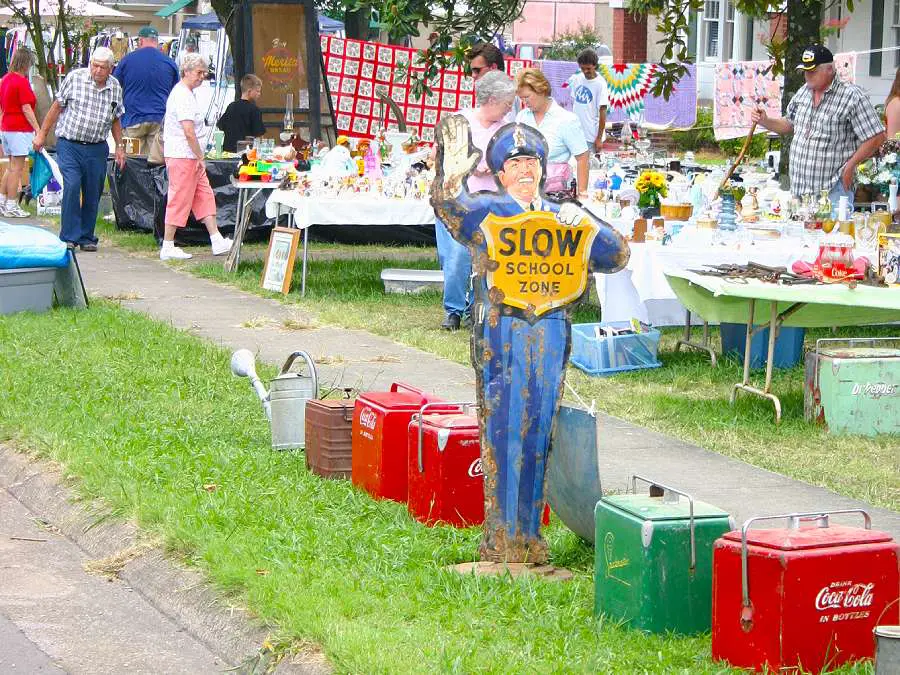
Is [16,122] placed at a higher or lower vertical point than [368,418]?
higher

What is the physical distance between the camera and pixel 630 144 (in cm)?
1655

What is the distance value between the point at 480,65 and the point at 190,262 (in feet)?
16.1

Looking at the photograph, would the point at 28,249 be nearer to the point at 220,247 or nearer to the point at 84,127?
the point at 84,127

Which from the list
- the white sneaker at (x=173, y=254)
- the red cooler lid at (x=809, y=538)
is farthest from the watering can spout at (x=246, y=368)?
the white sneaker at (x=173, y=254)

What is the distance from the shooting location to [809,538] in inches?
172

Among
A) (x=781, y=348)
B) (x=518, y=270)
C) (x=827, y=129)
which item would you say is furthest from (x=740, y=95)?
(x=518, y=270)

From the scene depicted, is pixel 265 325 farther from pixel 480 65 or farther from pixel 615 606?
pixel 615 606

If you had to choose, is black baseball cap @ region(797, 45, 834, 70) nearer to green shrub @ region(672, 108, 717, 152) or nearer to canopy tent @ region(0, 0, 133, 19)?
green shrub @ region(672, 108, 717, 152)

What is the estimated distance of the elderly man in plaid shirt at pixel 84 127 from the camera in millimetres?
14086

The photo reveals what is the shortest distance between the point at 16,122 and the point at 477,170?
1424 cm

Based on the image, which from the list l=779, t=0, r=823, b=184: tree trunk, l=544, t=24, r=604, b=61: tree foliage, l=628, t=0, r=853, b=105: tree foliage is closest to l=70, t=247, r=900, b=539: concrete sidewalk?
l=628, t=0, r=853, b=105: tree foliage

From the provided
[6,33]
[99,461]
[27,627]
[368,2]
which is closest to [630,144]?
[368,2]

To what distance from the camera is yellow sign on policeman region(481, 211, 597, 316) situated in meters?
5.16

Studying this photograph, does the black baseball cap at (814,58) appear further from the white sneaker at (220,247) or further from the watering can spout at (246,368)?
the white sneaker at (220,247)
